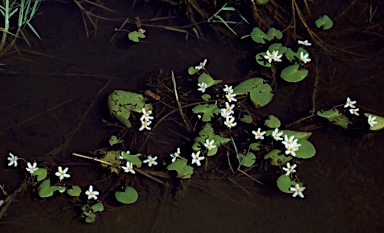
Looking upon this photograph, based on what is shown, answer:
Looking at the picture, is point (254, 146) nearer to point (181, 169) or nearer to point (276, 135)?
point (276, 135)

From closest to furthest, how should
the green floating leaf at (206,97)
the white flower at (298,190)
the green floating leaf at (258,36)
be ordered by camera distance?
the white flower at (298,190) < the green floating leaf at (206,97) < the green floating leaf at (258,36)

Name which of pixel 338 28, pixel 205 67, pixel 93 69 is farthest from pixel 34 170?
pixel 338 28

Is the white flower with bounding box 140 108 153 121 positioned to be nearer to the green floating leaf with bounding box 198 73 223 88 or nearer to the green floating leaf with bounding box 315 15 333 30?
the green floating leaf with bounding box 198 73 223 88

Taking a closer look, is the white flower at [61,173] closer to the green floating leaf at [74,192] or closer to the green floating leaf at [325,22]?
the green floating leaf at [74,192]

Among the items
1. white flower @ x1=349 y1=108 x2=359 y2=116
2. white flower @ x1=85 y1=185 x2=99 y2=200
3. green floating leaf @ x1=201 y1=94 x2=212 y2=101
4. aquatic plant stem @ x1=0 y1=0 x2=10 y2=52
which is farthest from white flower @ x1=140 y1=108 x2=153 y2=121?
white flower @ x1=349 y1=108 x2=359 y2=116

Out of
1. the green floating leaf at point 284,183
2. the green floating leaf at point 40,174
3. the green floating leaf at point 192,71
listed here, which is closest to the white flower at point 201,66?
the green floating leaf at point 192,71

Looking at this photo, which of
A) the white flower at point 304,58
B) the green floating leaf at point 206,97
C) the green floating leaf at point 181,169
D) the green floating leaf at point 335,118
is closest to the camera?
the green floating leaf at point 181,169
